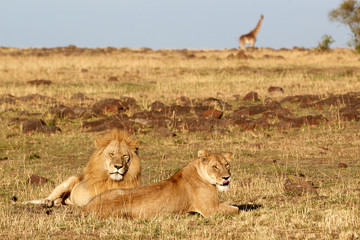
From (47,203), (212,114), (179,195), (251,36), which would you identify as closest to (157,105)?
(212,114)

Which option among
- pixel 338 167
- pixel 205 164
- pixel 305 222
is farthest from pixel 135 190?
pixel 338 167

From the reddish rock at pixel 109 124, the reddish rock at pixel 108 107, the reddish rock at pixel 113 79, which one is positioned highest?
the reddish rock at pixel 113 79

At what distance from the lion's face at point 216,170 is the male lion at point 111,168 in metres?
1.11

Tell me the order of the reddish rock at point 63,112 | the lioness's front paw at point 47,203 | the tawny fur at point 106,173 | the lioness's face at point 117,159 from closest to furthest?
1. the lioness's face at point 117,159
2. the tawny fur at point 106,173
3. the lioness's front paw at point 47,203
4. the reddish rock at point 63,112

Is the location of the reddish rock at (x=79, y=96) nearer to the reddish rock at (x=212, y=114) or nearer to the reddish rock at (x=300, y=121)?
the reddish rock at (x=212, y=114)

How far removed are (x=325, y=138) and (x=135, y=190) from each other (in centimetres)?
876

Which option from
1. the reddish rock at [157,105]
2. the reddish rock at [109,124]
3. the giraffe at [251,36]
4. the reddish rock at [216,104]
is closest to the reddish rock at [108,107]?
the reddish rock at [157,105]

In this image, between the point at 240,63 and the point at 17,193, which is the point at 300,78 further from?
the point at 17,193

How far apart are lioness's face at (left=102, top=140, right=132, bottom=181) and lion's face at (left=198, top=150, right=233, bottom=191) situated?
42.5 inches

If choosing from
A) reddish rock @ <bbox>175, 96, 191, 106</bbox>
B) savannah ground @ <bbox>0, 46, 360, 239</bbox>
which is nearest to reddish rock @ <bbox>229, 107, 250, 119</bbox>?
savannah ground @ <bbox>0, 46, 360, 239</bbox>

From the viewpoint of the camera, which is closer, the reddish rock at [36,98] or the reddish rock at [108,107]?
the reddish rock at [108,107]

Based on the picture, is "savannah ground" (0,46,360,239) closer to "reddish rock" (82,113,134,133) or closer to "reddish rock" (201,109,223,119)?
"reddish rock" (82,113,134,133)

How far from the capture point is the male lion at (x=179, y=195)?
649cm

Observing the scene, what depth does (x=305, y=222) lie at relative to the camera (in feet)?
21.3
